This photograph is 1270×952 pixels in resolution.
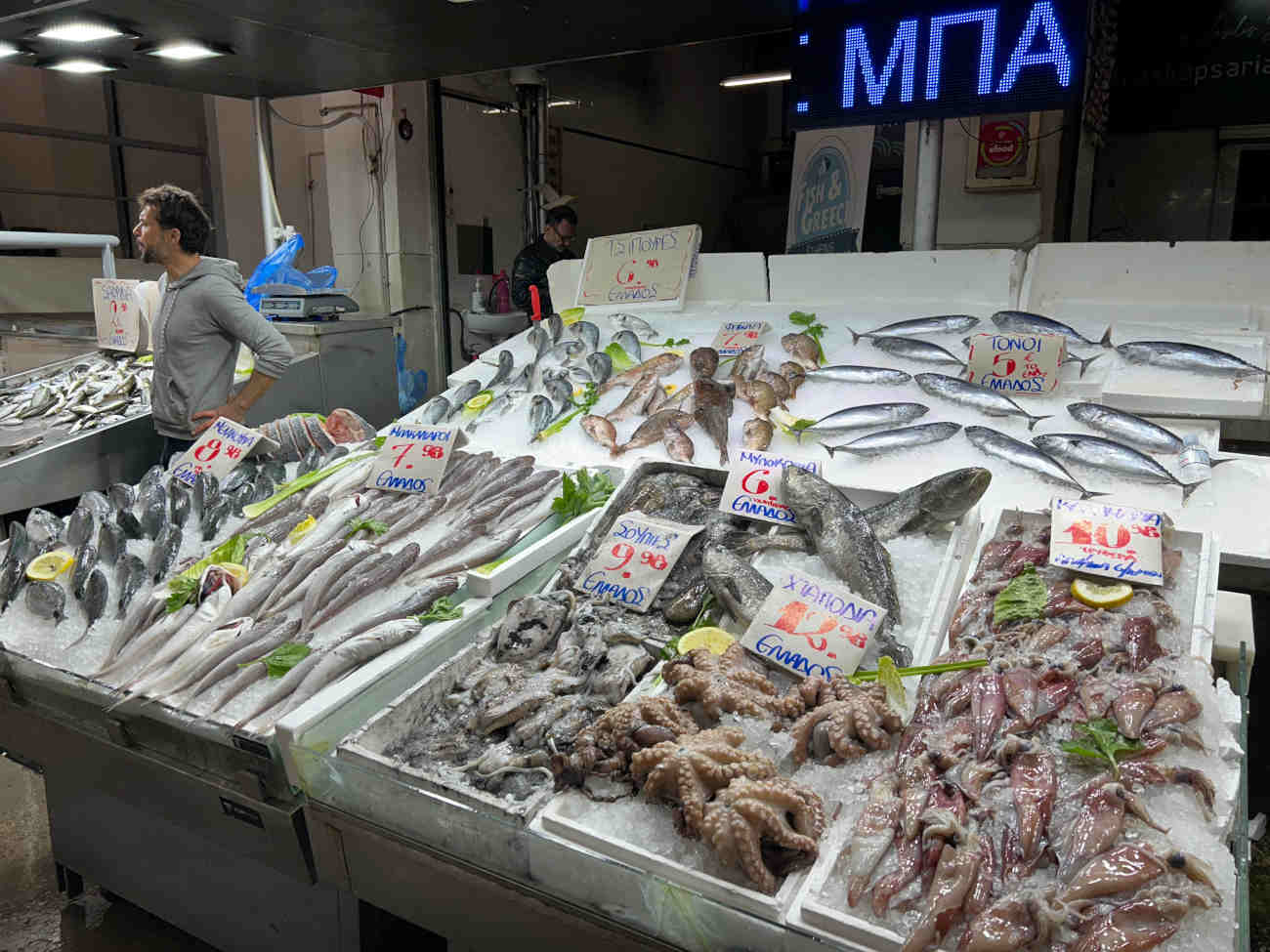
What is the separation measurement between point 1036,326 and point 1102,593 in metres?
1.83

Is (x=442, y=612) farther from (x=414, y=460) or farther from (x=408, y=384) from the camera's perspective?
(x=408, y=384)

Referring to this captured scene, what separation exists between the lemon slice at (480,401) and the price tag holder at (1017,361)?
2.00 meters

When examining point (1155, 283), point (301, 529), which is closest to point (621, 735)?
point (301, 529)

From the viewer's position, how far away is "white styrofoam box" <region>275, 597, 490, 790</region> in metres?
1.59

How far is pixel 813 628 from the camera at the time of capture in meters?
1.77

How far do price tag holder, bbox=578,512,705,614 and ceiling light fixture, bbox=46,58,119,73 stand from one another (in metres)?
4.55

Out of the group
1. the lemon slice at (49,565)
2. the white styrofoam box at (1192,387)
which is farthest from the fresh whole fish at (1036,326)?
the lemon slice at (49,565)

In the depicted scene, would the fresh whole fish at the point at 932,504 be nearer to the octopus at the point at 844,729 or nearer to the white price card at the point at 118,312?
the octopus at the point at 844,729

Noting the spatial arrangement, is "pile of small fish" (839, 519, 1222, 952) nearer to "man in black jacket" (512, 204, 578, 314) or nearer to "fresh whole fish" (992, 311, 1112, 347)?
"fresh whole fish" (992, 311, 1112, 347)

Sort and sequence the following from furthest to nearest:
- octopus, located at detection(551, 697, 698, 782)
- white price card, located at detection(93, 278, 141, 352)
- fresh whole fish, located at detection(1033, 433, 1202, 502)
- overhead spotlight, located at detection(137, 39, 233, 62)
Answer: white price card, located at detection(93, 278, 141, 352) → overhead spotlight, located at detection(137, 39, 233, 62) → fresh whole fish, located at detection(1033, 433, 1202, 502) → octopus, located at detection(551, 697, 698, 782)

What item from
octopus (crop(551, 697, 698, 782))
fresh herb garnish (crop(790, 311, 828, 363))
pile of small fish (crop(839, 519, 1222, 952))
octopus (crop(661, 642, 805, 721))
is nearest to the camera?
pile of small fish (crop(839, 519, 1222, 952))

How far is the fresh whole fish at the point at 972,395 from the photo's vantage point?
3.00 m

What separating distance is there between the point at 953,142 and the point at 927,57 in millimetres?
4172

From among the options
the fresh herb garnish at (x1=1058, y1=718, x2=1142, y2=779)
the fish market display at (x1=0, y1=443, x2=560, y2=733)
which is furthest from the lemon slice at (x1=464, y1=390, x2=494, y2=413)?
the fresh herb garnish at (x1=1058, y1=718, x2=1142, y2=779)
